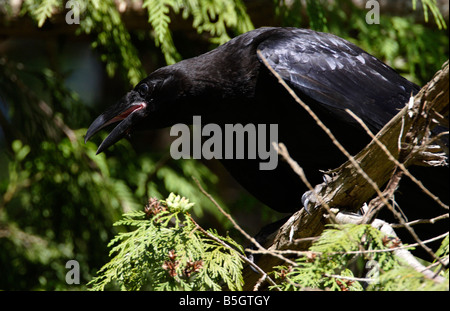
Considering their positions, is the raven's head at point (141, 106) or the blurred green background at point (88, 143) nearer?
the raven's head at point (141, 106)

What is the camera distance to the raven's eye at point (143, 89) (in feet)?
11.5

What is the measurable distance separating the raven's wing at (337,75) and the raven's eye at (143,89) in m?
0.76

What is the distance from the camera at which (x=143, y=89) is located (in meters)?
3.53

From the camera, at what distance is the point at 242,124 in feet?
11.2

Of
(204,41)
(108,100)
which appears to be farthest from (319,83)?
(108,100)

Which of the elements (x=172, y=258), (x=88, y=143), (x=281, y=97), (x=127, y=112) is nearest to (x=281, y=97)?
(x=281, y=97)

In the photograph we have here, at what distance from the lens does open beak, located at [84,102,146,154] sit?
349 cm

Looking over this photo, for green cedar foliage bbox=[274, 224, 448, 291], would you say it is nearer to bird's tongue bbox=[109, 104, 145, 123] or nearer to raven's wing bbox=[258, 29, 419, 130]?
raven's wing bbox=[258, 29, 419, 130]

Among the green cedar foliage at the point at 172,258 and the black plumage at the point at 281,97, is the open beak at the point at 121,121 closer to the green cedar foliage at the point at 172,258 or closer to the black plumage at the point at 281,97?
the black plumage at the point at 281,97

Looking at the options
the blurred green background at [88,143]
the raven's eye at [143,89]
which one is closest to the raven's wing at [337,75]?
the blurred green background at [88,143]

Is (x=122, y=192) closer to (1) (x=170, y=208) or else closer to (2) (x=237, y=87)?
(2) (x=237, y=87)

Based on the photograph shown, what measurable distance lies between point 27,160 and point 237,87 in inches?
78.9

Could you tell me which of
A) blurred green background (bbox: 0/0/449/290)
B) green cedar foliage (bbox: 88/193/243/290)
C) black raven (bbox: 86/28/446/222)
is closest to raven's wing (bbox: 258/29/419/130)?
black raven (bbox: 86/28/446/222)
